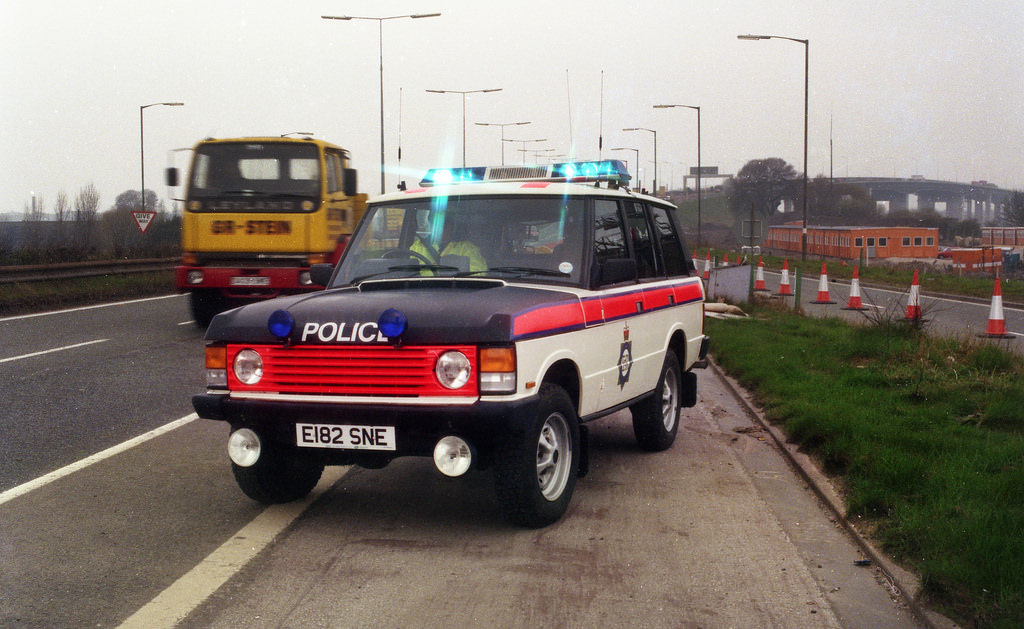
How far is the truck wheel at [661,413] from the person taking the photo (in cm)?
734

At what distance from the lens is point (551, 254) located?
20.3 feet

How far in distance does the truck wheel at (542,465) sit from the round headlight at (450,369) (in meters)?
0.41

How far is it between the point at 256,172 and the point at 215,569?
1266cm

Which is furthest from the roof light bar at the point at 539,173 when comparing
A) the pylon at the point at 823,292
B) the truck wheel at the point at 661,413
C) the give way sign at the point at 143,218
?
the give way sign at the point at 143,218

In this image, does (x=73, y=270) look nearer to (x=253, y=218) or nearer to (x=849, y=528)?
(x=253, y=218)

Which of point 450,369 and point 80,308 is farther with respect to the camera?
point 80,308

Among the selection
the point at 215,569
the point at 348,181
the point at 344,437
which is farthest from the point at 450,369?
the point at 348,181

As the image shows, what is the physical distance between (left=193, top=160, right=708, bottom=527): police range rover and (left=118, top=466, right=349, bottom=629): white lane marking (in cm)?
18

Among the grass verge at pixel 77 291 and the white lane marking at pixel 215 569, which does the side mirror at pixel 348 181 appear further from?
the white lane marking at pixel 215 569

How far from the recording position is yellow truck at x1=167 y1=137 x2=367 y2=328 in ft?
53.3

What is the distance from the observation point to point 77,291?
22.2 m

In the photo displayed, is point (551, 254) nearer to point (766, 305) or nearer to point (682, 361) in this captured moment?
point (682, 361)

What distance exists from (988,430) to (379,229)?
4.43 meters

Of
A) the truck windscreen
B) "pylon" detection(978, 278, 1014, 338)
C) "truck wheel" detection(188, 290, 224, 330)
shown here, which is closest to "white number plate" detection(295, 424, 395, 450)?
the truck windscreen
